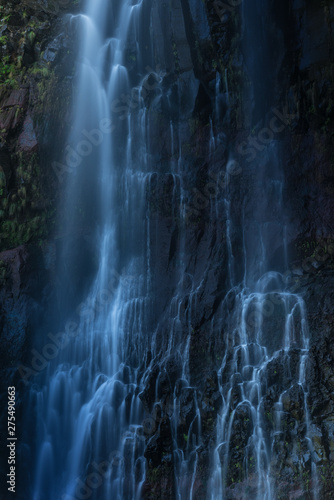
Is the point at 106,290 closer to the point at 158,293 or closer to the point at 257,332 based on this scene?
the point at 158,293

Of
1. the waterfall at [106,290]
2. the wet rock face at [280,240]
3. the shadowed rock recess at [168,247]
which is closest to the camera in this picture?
the wet rock face at [280,240]

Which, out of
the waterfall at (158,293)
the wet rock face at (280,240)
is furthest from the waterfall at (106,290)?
the wet rock face at (280,240)

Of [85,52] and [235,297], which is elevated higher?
[85,52]

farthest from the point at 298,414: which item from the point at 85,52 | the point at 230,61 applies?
the point at 85,52

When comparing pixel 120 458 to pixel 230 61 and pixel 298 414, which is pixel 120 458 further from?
pixel 230 61

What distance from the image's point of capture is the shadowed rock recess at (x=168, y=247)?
409 inches

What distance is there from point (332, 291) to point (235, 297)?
259 cm

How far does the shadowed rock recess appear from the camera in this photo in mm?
10391

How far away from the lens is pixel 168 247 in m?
13.9

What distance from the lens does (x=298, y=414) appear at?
9.71 metres

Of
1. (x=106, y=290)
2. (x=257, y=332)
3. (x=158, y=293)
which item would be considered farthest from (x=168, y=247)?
(x=257, y=332)

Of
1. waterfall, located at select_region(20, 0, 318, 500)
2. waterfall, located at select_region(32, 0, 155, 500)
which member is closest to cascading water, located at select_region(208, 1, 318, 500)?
waterfall, located at select_region(20, 0, 318, 500)

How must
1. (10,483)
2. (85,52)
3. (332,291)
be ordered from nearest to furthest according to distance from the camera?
(332,291) → (10,483) → (85,52)

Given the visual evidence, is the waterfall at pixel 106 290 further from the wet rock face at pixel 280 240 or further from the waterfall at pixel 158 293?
the wet rock face at pixel 280 240
